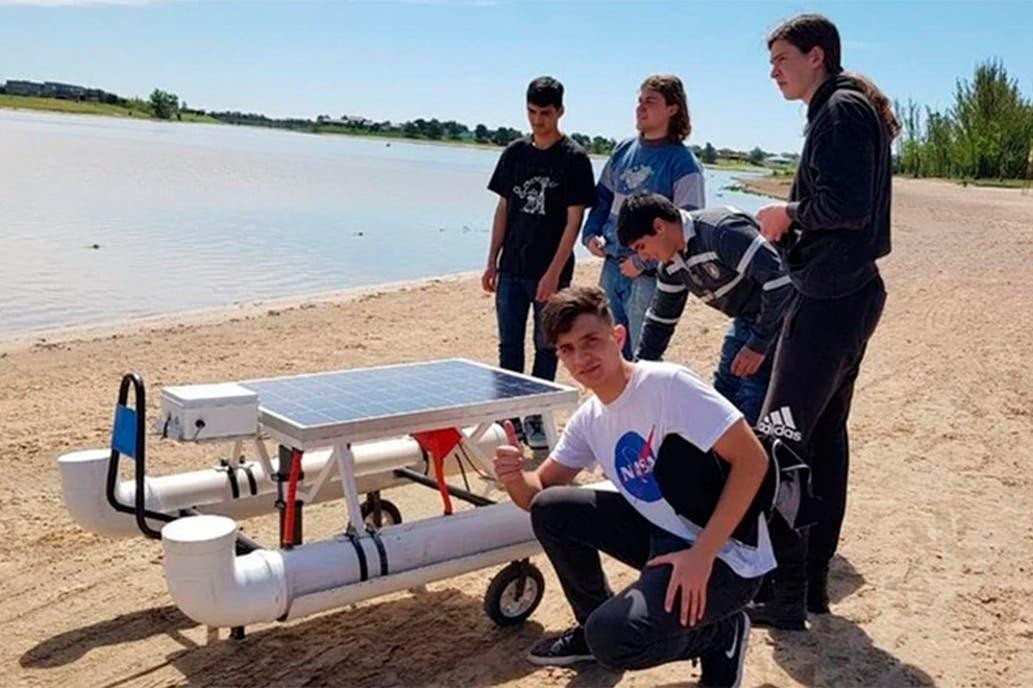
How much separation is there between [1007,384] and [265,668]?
23.1 feet

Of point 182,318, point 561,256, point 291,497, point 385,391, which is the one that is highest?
point 561,256

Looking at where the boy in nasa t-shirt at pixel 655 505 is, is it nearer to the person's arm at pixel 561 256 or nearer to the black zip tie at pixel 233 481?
the black zip tie at pixel 233 481

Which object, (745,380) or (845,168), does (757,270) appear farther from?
(845,168)

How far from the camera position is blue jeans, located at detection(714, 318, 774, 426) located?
445 centimetres

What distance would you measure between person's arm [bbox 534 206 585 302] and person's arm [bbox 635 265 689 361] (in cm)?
136

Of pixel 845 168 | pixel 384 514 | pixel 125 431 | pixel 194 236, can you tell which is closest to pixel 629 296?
pixel 384 514

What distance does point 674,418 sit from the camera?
3193mm

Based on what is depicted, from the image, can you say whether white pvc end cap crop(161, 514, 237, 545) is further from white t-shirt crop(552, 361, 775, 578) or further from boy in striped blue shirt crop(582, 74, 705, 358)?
boy in striped blue shirt crop(582, 74, 705, 358)

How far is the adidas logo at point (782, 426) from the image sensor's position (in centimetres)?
382

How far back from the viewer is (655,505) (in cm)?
339

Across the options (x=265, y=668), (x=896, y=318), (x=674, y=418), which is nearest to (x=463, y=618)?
(x=265, y=668)

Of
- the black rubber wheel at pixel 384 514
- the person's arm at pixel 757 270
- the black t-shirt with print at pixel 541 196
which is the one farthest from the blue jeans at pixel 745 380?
the black t-shirt with print at pixel 541 196

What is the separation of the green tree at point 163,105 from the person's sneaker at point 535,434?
134 meters

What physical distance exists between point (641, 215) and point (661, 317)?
78 cm
